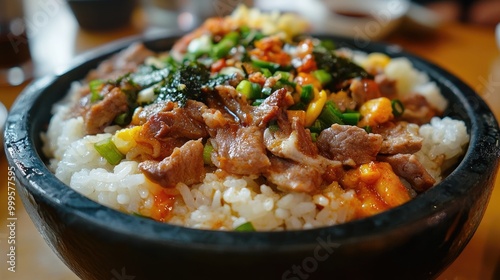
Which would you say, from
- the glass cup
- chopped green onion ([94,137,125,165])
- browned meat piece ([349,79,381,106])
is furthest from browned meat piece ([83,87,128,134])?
the glass cup

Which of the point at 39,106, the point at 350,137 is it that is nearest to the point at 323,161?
the point at 350,137

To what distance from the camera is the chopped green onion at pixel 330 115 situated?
85.3 inches

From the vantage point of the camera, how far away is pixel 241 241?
58.9 inches

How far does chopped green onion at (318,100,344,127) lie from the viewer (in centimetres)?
217

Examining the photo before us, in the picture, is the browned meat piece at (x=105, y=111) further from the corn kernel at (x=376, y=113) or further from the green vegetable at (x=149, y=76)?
the corn kernel at (x=376, y=113)

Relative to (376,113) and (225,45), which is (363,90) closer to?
(376,113)

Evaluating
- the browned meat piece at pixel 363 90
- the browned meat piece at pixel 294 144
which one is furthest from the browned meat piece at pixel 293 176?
the browned meat piece at pixel 363 90

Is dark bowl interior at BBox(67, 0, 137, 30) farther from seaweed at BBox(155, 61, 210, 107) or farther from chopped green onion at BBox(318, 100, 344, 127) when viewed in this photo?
chopped green onion at BBox(318, 100, 344, 127)

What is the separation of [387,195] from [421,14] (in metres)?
3.44

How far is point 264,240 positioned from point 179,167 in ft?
1.73

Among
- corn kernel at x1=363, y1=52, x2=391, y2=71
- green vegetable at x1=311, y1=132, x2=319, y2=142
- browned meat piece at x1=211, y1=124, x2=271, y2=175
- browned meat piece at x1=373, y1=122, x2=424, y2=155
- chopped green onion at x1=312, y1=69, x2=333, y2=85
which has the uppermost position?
browned meat piece at x1=211, y1=124, x2=271, y2=175

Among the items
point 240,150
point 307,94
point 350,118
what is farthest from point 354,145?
point 240,150

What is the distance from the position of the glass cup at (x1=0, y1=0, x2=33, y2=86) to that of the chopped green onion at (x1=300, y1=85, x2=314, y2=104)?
2.55 metres

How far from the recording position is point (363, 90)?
2420 millimetres
